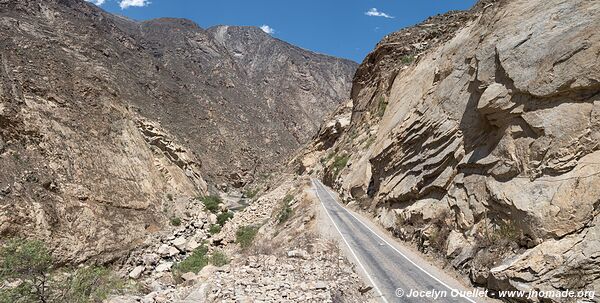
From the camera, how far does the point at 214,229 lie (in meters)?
28.5

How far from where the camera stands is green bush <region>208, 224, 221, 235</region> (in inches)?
1107

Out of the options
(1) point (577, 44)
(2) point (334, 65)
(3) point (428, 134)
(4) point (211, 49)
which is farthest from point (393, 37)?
(2) point (334, 65)

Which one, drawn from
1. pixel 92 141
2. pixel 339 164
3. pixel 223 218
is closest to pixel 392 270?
pixel 223 218

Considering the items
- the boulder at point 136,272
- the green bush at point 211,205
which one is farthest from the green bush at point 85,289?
the green bush at point 211,205


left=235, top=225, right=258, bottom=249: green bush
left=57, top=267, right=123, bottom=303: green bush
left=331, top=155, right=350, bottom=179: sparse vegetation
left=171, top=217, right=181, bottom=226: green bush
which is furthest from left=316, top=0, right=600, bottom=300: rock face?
left=171, top=217, right=181, bottom=226: green bush

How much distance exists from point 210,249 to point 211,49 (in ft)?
374

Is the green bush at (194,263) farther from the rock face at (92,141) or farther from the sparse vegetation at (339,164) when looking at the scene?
the sparse vegetation at (339,164)

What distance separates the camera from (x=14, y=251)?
10.1 metres

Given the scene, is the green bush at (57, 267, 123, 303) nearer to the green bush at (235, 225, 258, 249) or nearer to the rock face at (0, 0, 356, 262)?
the green bush at (235, 225, 258, 249)

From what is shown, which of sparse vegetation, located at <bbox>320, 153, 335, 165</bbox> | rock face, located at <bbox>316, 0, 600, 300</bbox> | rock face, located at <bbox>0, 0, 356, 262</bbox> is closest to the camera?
rock face, located at <bbox>316, 0, 600, 300</bbox>

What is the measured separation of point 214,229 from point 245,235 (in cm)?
634

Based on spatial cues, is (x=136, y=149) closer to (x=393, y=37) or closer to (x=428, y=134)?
(x=428, y=134)

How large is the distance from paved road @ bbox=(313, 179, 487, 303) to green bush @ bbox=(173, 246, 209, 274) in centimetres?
710

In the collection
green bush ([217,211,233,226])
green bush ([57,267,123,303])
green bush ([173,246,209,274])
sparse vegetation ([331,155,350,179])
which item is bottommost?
→ green bush ([173,246,209,274])
